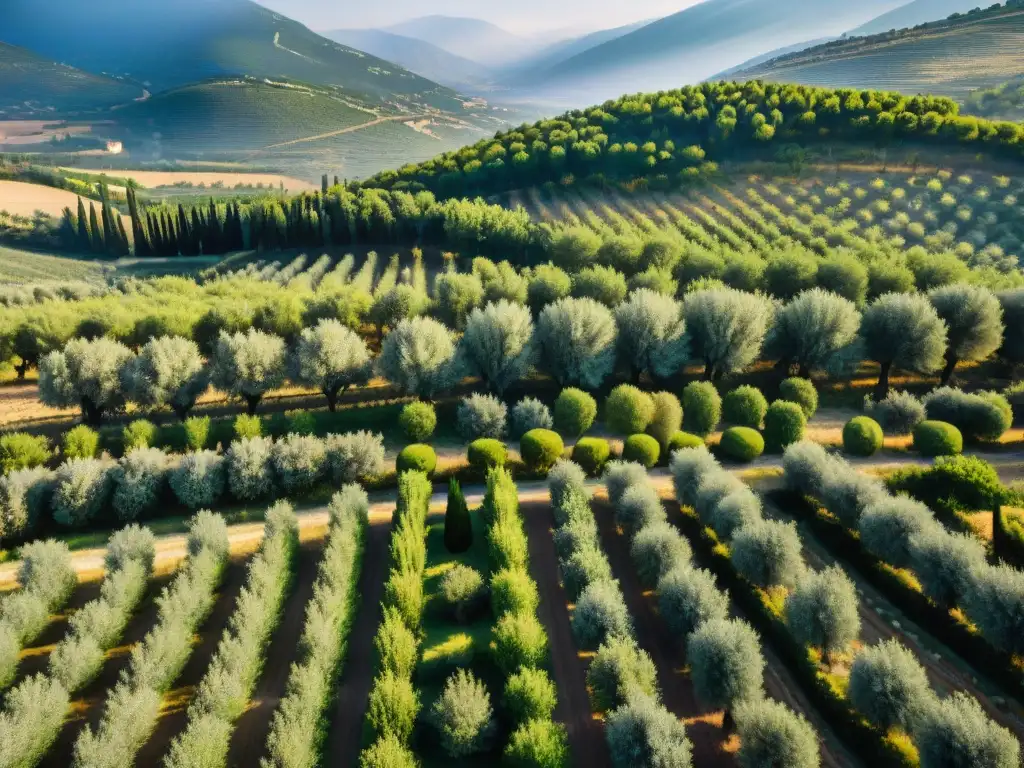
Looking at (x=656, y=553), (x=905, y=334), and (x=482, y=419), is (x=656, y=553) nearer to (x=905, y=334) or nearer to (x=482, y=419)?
(x=482, y=419)

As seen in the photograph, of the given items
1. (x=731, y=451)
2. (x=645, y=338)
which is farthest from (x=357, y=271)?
(x=731, y=451)

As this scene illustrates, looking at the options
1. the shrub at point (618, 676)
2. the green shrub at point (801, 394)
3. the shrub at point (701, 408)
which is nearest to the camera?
the shrub at point (618, 676)

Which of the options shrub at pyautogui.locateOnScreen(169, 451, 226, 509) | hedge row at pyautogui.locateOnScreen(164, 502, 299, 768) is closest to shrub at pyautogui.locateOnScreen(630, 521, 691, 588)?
hedge row at pyautogui.locateOnScreen(164, 502, 299, 768)

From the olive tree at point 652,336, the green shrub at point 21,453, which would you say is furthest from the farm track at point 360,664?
the olive tree at point 652,336

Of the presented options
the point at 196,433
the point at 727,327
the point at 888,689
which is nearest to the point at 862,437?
the point at 727,327

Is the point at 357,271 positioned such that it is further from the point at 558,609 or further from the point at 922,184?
the point at 922,184

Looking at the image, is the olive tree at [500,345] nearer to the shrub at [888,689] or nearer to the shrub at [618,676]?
the shrub at [618,676]

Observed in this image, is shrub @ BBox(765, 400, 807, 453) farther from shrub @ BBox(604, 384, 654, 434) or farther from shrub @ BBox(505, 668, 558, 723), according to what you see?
shrub @ BBox(505, 668, 558, 723)
